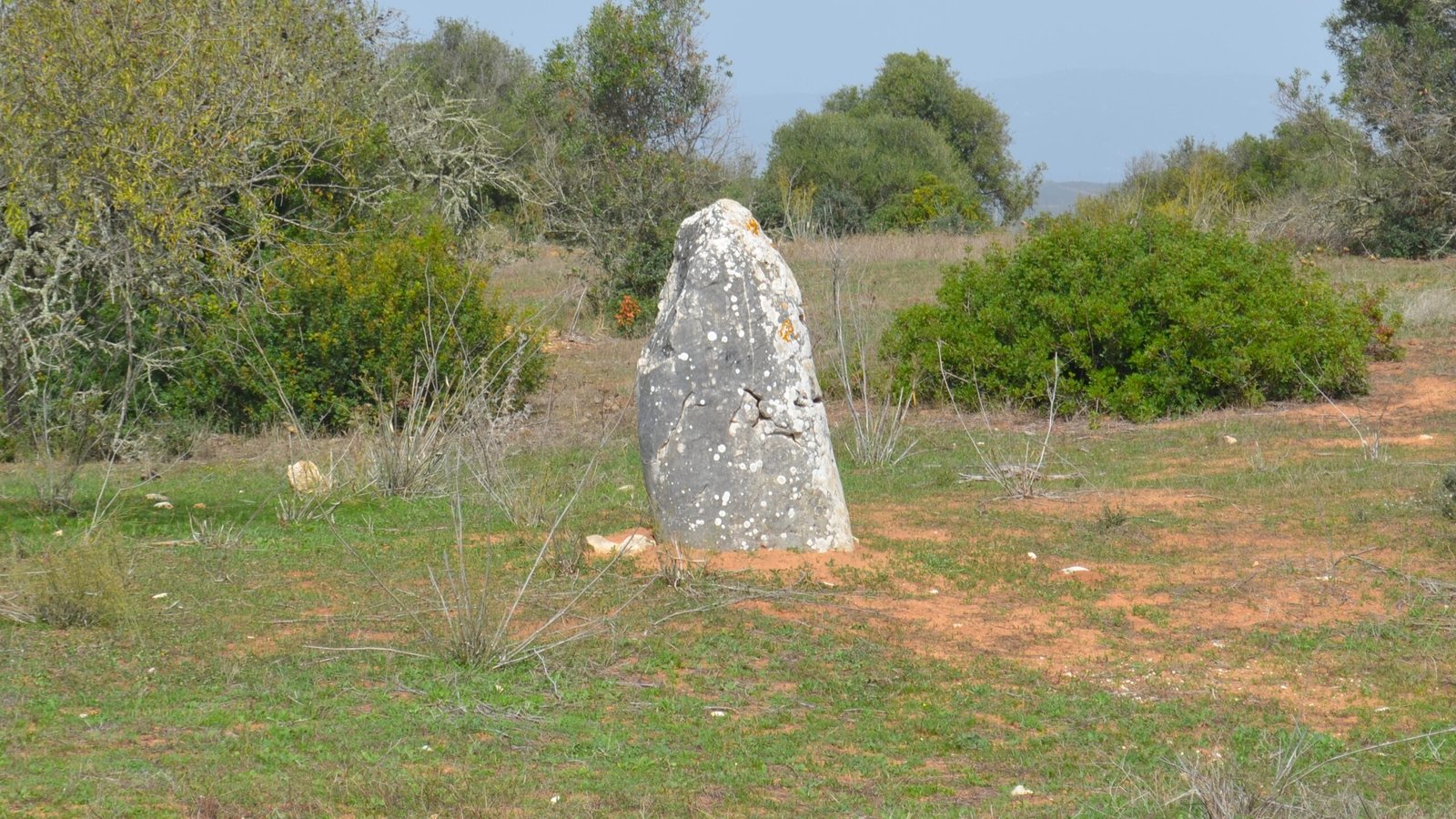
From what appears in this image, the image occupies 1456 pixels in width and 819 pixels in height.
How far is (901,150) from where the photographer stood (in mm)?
38188

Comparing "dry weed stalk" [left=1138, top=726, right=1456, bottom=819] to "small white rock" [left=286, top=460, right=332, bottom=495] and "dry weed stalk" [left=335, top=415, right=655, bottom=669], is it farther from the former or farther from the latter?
"small white rock" [left=286, top=460, right=332, bottom=495]

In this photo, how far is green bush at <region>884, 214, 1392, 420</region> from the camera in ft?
48.6

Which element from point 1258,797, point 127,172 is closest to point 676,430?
point 127,172

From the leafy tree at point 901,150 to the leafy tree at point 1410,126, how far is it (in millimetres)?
7825

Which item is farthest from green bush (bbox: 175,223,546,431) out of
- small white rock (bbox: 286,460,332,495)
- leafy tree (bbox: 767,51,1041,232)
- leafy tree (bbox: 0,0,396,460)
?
leafy tree (bbox: 767,51,1041,232)

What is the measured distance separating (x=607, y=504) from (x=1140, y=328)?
6.92 m

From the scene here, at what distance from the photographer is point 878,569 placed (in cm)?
849

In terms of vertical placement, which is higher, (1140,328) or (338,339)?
(1140,328)

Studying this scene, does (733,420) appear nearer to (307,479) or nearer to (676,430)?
(676,430)

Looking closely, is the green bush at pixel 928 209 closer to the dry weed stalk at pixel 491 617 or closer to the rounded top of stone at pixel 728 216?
the rounded top of stone at pixel 728 216

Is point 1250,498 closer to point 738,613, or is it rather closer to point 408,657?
point 738,613

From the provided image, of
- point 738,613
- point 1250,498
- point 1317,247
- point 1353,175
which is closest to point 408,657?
point 738,613

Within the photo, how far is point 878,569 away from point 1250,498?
3.49 metres

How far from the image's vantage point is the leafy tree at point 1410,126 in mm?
25500
